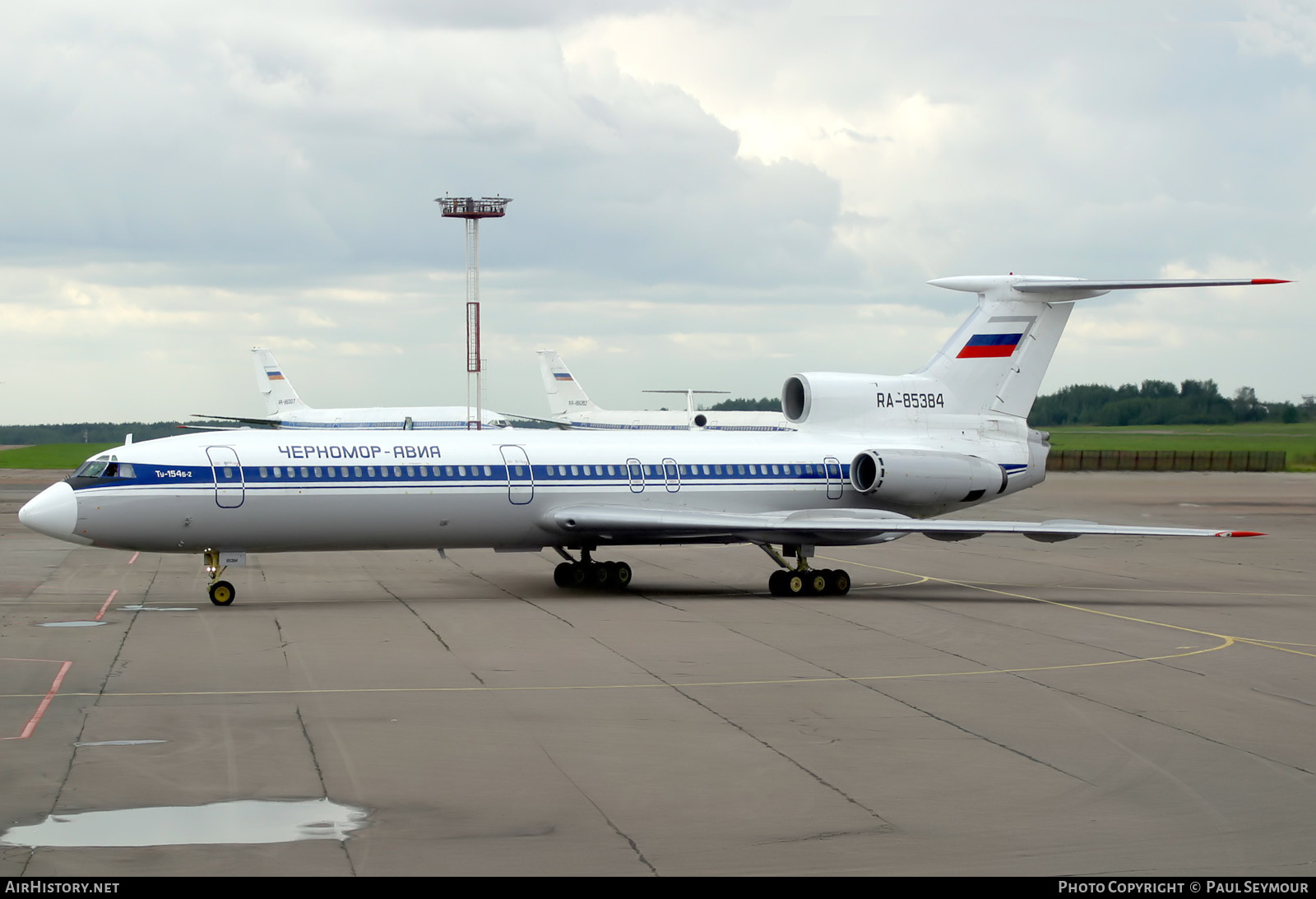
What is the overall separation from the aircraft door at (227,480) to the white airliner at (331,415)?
206 ft

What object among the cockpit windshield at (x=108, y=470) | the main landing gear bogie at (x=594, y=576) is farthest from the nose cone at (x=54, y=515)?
the main landing gear bogie at (x=594, y=576)

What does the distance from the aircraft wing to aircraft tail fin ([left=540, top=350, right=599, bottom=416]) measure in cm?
7083

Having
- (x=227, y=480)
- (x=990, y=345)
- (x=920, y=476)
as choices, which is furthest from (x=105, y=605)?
(x=990, y=345)

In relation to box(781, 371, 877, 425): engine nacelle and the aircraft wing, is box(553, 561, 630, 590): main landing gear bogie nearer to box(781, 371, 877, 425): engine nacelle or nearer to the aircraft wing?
the aircraft wing

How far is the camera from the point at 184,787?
12438mm

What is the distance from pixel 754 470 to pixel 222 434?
11503 millimetres

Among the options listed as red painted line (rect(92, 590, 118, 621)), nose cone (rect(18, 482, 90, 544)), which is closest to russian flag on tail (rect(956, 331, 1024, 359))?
red painted line (rect(92, 590, 118, 621))

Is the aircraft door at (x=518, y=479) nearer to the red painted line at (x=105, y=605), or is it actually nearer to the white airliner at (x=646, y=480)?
the white airliner at (x=646, y=480)

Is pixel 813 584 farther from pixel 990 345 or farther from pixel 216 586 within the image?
pixel 216 586

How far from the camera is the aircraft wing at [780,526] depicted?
27797 mm

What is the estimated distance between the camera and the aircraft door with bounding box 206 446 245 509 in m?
25.9

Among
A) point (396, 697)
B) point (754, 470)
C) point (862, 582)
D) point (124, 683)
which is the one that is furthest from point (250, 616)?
point (862, 582)

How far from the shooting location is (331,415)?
10125 cm

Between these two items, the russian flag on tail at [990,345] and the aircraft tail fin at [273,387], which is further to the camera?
the aircraft tail fin at [273,387]
